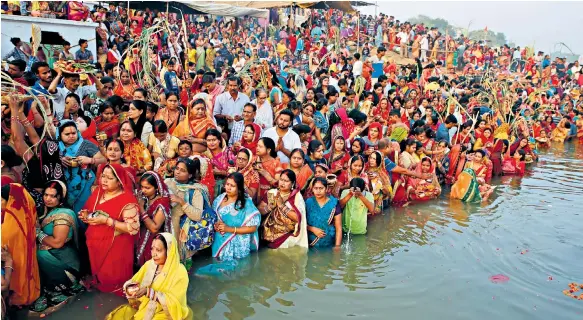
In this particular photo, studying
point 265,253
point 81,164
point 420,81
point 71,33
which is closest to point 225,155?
point 265,253

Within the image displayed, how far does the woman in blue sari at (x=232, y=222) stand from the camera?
17.2ft

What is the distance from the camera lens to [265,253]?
5.62m

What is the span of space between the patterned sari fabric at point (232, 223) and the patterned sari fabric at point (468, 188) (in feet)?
14.1

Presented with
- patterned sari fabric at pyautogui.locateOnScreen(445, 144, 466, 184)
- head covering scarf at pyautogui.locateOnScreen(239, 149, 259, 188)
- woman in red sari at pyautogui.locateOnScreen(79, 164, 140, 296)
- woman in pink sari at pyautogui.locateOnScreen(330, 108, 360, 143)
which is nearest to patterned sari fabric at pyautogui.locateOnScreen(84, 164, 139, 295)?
woman in red sari at pyautogui.locateOnScreen(79, 164, 140, 296)

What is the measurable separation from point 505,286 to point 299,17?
1793cm

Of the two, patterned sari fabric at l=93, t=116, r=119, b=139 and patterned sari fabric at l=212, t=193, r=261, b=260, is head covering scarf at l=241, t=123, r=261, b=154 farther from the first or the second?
patterned sari fabric at l=93, t=116, r=119, b=139

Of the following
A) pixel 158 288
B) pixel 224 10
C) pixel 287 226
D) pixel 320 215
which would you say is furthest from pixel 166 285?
pixel 224 10

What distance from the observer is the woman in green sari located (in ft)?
13.5

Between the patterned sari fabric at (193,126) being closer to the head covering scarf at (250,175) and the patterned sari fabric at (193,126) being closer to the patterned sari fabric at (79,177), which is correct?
the head covering scarf at (250,175)

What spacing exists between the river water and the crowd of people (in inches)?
9.6

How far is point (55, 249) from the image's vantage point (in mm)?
4164

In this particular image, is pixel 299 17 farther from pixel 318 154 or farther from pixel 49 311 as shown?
pixel 49 311

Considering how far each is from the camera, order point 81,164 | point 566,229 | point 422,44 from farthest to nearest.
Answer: point 422,44 < point 566,229 < point 81,164

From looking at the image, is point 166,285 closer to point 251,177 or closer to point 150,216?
point 150,216
